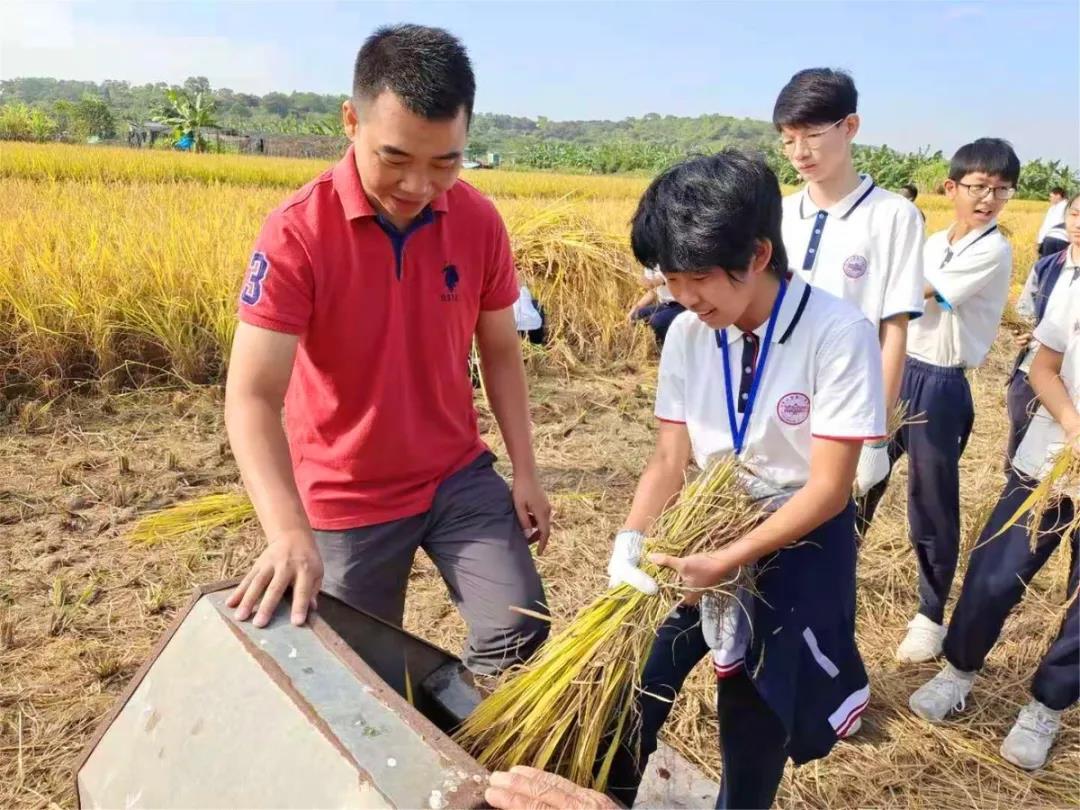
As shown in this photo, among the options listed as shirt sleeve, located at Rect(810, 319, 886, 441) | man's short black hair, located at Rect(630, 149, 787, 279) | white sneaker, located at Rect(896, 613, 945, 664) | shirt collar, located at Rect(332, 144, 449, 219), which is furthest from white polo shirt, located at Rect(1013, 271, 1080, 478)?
shirt collar, located at Rect(332, 144, 449, 219)

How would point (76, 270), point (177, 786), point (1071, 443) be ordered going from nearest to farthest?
point (177, 786) < point (1071, 443) < point (76, 270)

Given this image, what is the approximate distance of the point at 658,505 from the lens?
1.64m

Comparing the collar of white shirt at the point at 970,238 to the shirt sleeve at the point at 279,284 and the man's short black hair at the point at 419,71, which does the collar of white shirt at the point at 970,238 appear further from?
the shirt sleeve at the point at 279,284

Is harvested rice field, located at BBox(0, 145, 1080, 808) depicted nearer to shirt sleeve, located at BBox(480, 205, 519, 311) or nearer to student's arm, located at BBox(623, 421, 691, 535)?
student's arm, located at BBox(623, 421, 691, 535)

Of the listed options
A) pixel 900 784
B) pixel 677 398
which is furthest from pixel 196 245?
pixel 900 784

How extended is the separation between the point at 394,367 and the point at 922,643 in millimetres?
2132

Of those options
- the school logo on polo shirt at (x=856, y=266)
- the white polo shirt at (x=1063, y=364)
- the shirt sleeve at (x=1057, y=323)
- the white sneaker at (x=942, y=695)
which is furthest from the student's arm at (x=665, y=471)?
the white sneaker at (x=942, y=695)

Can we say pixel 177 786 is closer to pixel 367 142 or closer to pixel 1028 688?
pixel 367 142

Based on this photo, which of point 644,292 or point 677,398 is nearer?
point 677,398

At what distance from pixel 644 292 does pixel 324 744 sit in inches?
236

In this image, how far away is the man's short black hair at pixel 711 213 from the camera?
1.32m

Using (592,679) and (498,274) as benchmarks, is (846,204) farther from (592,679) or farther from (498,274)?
(592,679)

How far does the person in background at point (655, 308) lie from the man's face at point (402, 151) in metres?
3.73

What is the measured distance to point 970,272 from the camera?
2773 millimetres
